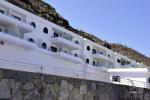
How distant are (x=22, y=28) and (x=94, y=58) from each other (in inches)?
740

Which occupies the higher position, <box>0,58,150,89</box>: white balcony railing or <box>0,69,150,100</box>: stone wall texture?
<box>0,58,150,89</box>: white balcony railing

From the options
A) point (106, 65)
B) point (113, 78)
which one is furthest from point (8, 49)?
point (106, 65)

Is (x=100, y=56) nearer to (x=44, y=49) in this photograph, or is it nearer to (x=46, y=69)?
(x=44, y=49)

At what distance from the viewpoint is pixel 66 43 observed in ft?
131

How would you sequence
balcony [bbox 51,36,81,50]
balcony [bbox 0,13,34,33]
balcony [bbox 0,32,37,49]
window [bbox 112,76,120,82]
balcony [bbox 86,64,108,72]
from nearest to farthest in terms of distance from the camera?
balcony [bbox 0,32,37,49]
balcony [bbox 0,13,34,33]
balcony [bbox 51,36,81,50]
balcony [bbox 86,64,108,72]
window [bbox 112,76,120,82]

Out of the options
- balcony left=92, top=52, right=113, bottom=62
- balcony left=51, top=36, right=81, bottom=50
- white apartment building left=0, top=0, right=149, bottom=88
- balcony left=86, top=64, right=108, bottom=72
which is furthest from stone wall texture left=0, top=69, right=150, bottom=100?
balcony left=92, top=52, right=113, bottom=62

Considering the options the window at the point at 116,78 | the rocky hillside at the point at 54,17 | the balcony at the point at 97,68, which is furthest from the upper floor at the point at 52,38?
the rocky hillside at the point at 54,17

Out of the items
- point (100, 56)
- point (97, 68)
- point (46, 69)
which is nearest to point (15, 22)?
→ point (46, 69)

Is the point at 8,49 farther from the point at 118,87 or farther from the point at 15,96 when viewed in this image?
the point at 15,96

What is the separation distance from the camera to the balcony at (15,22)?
29.2 metres

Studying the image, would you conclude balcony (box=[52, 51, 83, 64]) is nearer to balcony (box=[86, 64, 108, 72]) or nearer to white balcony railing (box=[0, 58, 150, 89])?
balcony (box=[86, 64, 108, 72])

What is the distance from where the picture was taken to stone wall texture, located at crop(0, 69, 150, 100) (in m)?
12.0

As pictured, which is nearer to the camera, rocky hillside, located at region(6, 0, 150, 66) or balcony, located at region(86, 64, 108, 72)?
balcony, located at region(86, 64, 108, 72)

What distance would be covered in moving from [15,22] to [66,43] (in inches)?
415
